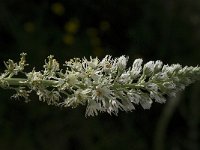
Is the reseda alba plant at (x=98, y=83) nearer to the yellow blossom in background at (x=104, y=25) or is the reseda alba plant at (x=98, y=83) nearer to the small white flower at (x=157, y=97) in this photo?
the small white flower at (x=157, y=97)

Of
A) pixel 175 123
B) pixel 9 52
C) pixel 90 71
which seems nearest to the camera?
pixel 90 71

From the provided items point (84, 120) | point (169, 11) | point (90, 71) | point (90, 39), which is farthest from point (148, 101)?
point (169, 11)

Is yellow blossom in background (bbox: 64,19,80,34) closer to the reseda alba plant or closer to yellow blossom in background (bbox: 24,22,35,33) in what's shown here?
yellow blossom in background (bbox: 24,22,35,33)

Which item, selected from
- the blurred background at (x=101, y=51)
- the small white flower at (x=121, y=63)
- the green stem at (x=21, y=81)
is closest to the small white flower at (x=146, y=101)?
the small white flower at (x=121, y=63)

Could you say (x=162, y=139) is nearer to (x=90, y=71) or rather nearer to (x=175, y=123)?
(x=175, y=123)

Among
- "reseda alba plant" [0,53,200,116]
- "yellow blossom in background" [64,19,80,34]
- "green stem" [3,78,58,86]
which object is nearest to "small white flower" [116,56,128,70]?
"reseda alba plant" [0,53,200,116]

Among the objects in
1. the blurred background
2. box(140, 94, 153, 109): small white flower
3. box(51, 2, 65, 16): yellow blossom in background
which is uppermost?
box(51, 2, 65, 16): yellow blossom in background

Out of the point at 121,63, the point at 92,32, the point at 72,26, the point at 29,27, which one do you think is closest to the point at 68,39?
the point at 72,26
